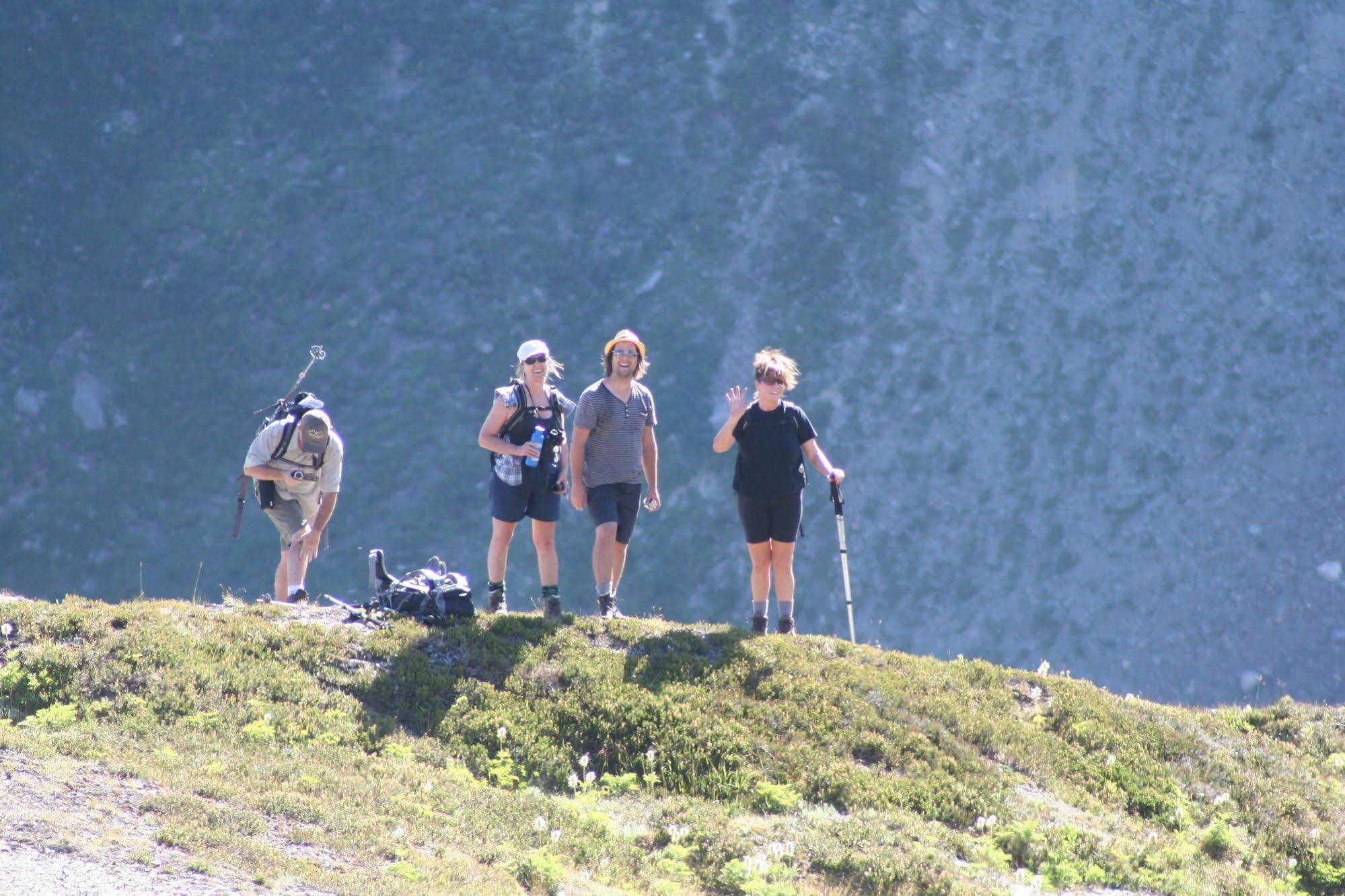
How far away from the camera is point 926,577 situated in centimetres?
2508

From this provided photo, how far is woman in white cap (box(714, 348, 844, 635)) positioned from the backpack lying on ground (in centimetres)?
247

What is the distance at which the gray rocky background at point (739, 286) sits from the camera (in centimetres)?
2491

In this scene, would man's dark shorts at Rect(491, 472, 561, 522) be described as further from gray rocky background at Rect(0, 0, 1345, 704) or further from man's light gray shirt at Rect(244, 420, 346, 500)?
gray rocky background at Rect(0, 0, 1345, 704)

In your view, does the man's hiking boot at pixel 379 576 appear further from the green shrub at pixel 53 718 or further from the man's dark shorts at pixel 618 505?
the green shrub at pixel 53 718

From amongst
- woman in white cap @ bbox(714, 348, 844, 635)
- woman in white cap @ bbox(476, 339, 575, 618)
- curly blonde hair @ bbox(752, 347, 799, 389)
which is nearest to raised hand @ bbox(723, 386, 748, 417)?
woman in white cap @ bbox(714, 348, 844, 635)

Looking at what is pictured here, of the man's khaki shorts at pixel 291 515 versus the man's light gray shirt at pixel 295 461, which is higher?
the man's light gray shirt at pixel 295 461

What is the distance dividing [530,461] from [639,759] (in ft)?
9.36

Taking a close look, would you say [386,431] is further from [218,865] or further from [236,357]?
[218,865]

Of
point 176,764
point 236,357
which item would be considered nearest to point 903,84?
point 236,357

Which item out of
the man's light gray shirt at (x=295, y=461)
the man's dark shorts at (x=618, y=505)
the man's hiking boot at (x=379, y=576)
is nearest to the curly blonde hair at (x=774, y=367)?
the man's dark shorts at (x=618, y=505)

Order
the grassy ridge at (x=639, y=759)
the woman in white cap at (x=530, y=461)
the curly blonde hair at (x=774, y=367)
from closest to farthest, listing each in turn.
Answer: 1. the grassy ridge at (x=639, y=759)
2. the curly blonde hair at (x=774, y=367)
3. the woman in white cap at (x=530, y=461)

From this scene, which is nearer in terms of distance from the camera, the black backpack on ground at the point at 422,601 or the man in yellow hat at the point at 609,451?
the black backpack on ground at the point at 422,601

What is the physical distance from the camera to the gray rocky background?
81.7 ft

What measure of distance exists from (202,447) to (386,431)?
139 inches
